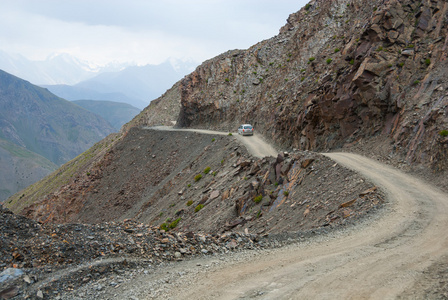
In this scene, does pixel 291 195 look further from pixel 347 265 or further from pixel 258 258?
pixel 347 265

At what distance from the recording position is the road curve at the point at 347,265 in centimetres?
874

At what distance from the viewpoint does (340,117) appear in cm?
3125

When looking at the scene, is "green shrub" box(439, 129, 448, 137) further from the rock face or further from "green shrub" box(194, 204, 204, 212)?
"green shrub" box(194, 204, 204, 212)

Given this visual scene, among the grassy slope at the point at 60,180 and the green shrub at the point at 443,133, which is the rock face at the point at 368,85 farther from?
the grassy slope at the point at 60,180

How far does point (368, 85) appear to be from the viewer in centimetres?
2923

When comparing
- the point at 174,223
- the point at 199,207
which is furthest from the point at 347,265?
the point at 174,223

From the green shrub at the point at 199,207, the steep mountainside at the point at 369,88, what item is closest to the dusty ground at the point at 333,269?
the steep mountainside at the point at 369,88

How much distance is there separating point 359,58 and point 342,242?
963 inches

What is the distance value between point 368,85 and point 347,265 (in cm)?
2296

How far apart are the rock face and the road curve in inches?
331

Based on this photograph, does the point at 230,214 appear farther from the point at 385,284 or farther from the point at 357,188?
the point at 385,284

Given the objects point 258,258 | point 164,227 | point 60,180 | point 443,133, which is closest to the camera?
point 258,258

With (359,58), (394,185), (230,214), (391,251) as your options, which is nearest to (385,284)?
(391,251)

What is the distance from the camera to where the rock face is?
942 inches
